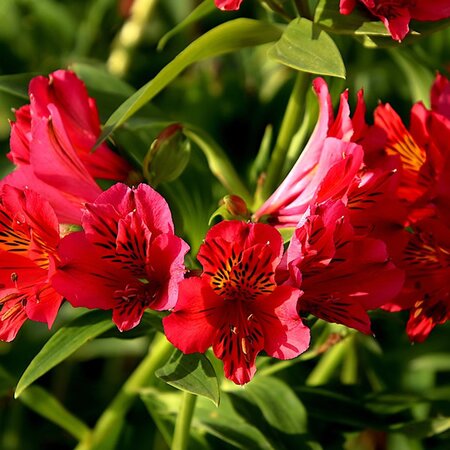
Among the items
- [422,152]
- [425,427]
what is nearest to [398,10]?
[422,152]

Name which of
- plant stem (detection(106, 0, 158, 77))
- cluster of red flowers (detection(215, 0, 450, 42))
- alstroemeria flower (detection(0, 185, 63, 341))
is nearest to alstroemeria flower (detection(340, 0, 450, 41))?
cluster of red flowers (detection(215, 0, 450, 42))

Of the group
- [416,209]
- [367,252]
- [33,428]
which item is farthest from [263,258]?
[33,428]

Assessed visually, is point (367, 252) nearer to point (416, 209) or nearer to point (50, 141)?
point (416, 209)

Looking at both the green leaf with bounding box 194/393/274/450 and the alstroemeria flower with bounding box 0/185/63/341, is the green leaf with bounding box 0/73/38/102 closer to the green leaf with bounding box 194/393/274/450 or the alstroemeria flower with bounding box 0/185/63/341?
the alstroemeria flower with bounding box 0/185/63/341

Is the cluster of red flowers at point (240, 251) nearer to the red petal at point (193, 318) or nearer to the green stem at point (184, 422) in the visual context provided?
the red petal at point (193, 318)

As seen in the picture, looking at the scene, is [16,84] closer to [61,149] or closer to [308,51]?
[61,149]
